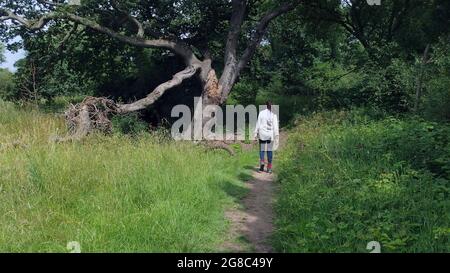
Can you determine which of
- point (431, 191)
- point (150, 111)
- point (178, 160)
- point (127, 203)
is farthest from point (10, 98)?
point (431, 191)

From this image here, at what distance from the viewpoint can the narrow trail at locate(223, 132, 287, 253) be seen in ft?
18.5

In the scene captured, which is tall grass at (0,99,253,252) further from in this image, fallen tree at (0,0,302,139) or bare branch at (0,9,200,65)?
bare branch at (0,9,200,65)

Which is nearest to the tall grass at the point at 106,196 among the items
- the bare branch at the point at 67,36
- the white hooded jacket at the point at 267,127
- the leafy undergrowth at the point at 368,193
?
the leafy undergrowth at the point at 368,193

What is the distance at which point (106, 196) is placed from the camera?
6254 mm

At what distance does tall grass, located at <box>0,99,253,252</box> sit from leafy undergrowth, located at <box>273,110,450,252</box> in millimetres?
1096

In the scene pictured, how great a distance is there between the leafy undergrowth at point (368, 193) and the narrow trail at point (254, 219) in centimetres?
19

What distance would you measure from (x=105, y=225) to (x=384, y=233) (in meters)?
3.25

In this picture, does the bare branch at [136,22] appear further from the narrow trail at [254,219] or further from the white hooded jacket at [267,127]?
the narrow trail at [254,219]

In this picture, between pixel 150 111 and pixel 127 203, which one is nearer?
pixel 127 203

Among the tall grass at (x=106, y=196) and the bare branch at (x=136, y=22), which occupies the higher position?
the bare branch at (x=136, y=22)

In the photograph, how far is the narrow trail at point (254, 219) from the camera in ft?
18.5

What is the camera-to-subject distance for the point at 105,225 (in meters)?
5.50
